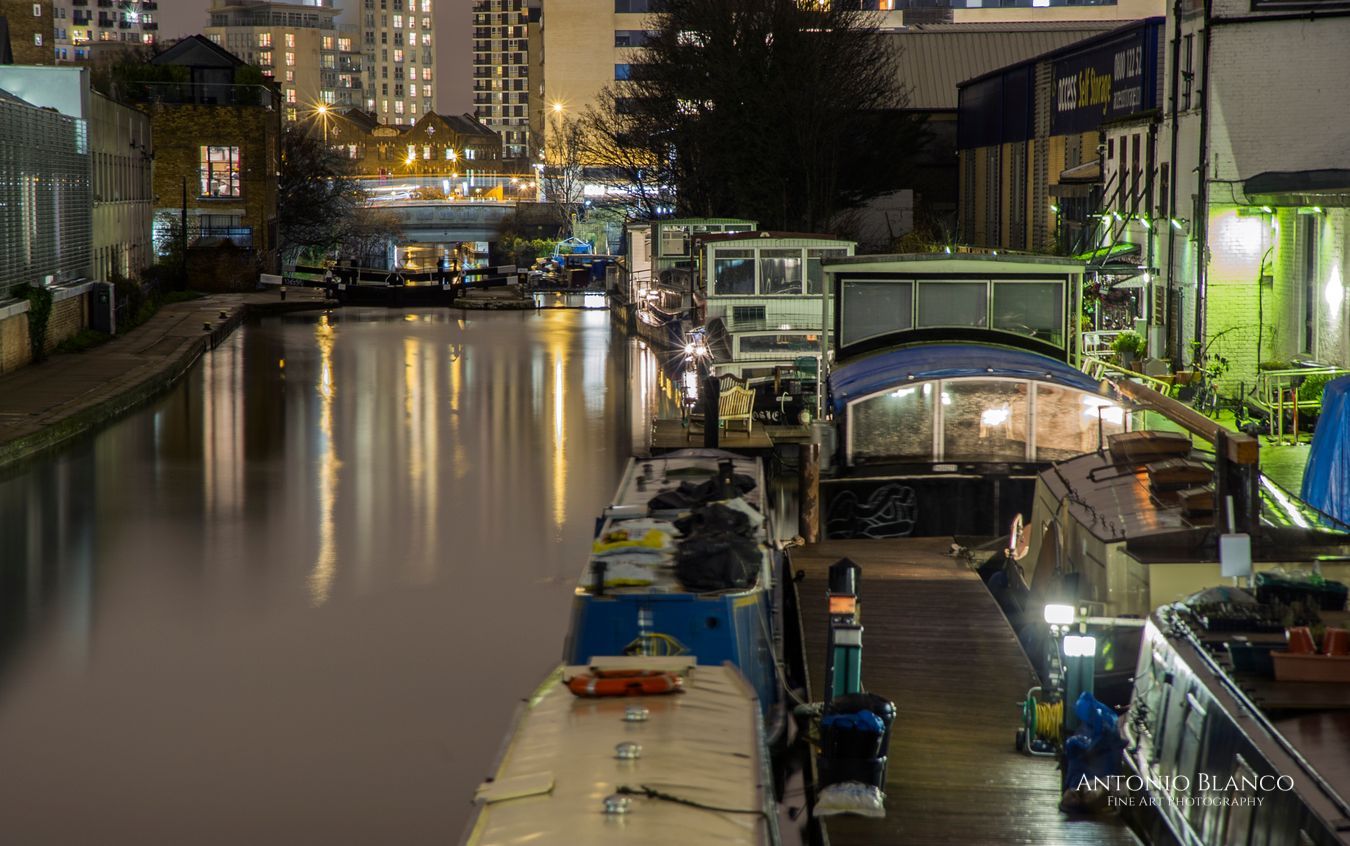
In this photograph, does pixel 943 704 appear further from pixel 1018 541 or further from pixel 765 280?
pixel 765 280

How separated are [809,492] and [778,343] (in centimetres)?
1415

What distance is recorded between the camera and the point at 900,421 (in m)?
19.2

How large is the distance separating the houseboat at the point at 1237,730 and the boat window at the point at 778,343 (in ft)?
72.7

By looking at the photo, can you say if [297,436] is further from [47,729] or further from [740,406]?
[47,729]

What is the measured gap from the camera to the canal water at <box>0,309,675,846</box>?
1159 cm

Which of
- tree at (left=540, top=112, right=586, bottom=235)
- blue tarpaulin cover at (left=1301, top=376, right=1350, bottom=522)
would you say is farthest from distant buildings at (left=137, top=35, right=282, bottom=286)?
blue tarpaulin cover at (left=1301, top=376, right=1350, bottom=522)

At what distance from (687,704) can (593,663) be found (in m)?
0.87

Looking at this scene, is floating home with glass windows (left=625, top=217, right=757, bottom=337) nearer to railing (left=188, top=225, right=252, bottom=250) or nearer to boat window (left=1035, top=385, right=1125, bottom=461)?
railing (left=188, top=225, right=252, bottom=250)

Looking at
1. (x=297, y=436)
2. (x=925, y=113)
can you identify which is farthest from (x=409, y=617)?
(x=925, y=113)

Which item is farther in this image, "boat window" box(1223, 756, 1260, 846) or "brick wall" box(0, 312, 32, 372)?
"brick wall" box(0, 312, 32, 372)

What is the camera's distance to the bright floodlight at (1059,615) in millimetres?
11242

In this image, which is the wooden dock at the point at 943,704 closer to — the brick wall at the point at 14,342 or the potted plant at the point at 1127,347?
the potted plant at the point at 1127,347

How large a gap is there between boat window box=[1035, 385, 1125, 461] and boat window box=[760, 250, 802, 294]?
602 inches

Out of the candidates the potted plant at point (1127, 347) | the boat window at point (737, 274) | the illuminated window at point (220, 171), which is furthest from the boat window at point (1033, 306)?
the illuminated window at point (220, 171)
